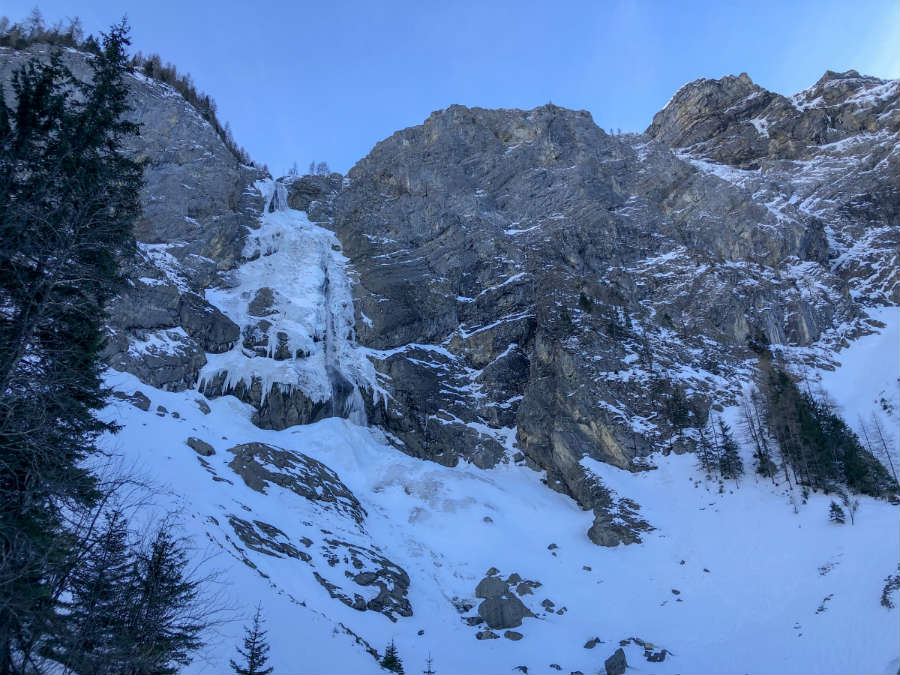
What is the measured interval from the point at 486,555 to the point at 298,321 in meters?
26.9

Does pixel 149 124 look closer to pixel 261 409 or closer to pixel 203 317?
pixel 203 317

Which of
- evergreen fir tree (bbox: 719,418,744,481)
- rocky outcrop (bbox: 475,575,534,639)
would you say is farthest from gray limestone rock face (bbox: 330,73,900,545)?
rocky outcrop (bbox: 475,575,534,639)

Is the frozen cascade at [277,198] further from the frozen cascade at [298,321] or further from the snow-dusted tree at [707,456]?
the snow-dusted tree at [707,456]

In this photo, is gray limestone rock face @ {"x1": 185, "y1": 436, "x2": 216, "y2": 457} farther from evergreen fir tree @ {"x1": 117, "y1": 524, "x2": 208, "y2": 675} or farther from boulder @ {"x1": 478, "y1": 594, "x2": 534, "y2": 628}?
evergreen fir tree @ {"x1": 117, "y1": 524, "x2": 208, "y2": 675}

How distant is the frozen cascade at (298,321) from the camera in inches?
1657

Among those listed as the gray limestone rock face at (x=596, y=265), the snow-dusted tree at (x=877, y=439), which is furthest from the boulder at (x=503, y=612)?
the snow-dusted tree at (x=877, y=439)

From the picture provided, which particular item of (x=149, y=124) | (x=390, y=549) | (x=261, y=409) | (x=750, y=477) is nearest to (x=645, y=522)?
(x=750, y=477)

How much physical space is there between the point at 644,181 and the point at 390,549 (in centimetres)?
5881

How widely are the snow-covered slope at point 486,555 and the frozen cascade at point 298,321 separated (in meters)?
1.00

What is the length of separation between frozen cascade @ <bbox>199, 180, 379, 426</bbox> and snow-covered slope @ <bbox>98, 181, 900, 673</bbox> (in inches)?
39.3

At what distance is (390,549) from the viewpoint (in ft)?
96.5

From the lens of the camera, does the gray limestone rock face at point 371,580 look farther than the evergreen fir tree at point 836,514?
No

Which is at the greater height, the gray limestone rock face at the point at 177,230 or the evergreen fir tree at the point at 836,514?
the gray limestone rock face at the point at 177,230

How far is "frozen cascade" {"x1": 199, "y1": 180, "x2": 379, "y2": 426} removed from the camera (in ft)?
138
